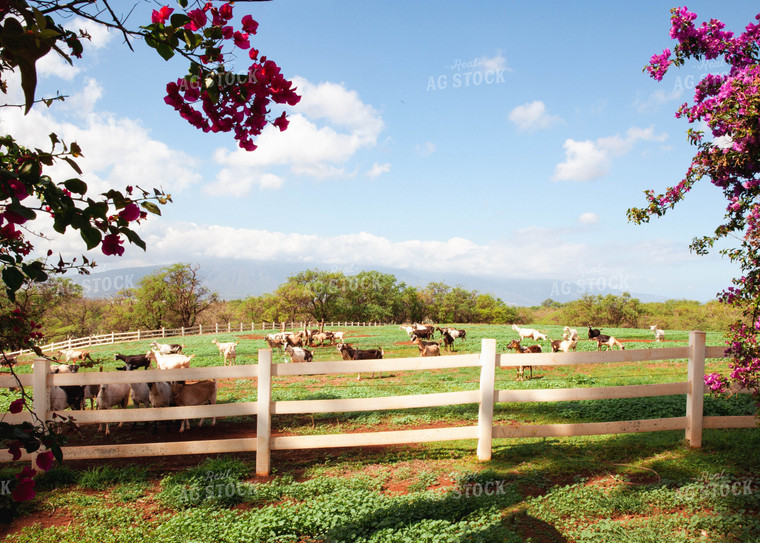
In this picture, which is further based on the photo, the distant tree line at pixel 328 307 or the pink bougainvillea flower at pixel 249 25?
the distant tree line at pixel 328 307

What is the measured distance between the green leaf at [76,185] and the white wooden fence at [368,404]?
4340mm

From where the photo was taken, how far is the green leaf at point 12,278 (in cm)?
156

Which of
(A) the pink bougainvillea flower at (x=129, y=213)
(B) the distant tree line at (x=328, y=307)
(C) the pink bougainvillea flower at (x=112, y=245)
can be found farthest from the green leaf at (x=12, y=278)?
(B) the distant tree line at (x=328, y=307)

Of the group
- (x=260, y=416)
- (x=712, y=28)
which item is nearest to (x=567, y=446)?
(x=260, y=416)

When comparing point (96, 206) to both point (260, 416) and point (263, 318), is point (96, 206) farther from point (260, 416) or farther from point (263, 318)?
point (263, 318)

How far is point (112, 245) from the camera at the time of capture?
172cm

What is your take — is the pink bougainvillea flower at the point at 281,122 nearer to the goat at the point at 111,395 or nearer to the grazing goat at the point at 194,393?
the grazing goat at the point at 194,393

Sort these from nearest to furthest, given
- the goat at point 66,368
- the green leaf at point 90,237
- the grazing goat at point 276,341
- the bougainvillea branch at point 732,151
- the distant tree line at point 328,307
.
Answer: the green leaf at point 90,237, the bougainvillea branch at point 732,151, the goat at point 66,368, the grazing goat at point 276,341, the distant tree line at point 328,307

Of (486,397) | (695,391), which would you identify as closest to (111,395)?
(486,397)

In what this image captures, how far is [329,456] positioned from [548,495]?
10.1 feet

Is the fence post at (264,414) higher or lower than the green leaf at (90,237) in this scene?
lower

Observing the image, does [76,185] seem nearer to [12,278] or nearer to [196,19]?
[12,278]

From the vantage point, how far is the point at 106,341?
128 feet

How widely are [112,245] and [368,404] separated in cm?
489
